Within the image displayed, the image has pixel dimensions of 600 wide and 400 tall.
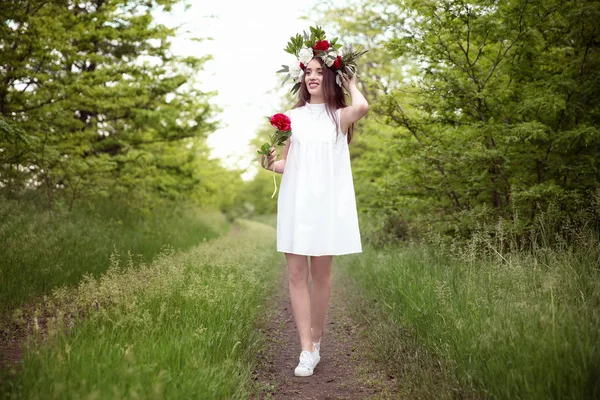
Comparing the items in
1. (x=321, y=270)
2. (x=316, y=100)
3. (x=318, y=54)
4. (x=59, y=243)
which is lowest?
(x=321, y=270)

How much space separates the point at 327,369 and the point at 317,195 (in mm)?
1495

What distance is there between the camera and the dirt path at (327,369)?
3.34m

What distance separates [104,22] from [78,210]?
3.72 meters

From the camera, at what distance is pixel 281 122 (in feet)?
12.6

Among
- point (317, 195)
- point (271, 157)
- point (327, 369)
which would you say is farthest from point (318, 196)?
point (327, 369)

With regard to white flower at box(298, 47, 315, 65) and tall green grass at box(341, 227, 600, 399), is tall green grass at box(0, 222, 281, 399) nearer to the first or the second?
tall green grass at box(341, 227, 600, 399)

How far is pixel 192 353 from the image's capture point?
111 inches

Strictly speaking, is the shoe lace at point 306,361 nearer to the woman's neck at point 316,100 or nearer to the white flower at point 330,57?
the woman's neck at point 316,100

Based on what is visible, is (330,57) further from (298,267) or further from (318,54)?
(298,267)

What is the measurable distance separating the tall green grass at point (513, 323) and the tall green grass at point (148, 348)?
142 centimetres

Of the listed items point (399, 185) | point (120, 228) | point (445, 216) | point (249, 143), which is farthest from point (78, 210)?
point (249, 143)

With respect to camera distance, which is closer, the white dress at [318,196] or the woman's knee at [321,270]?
the white dress at [318,196]

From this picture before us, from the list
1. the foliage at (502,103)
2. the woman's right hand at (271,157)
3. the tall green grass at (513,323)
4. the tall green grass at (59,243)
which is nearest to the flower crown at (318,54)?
the woman's right hand at (271,157)

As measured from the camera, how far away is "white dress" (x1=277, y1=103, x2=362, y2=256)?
3.72m
